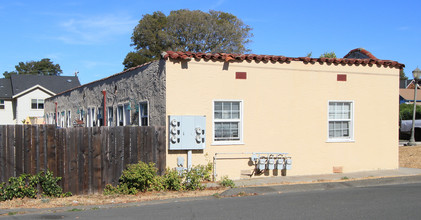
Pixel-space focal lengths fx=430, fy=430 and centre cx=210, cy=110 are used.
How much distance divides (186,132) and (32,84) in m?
46.0

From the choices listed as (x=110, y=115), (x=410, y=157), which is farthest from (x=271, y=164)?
(x=410, y=157)

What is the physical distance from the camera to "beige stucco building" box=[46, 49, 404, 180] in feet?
39.1

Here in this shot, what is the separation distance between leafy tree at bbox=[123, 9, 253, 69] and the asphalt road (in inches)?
1340

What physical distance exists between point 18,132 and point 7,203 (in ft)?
5.37

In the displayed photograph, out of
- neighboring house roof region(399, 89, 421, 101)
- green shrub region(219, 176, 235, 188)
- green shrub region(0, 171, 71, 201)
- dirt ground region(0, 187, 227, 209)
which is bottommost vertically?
dirt ground region(0, 187, 227, 209)

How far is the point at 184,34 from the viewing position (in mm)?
43594

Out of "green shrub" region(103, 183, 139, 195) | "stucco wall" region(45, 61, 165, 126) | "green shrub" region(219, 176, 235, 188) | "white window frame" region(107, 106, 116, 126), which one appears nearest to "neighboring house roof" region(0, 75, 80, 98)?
"stucco wall" region(45, 61, 165, 126)

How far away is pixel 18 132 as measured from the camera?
9883mm

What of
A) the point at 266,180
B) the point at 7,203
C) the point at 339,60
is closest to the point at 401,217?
the point at 266,180

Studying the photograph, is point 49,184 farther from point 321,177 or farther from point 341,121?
point 341,121

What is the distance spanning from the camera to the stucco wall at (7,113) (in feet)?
166

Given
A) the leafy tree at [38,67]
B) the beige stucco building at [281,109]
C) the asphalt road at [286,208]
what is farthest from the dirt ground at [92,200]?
the leafy tree at [38,67]

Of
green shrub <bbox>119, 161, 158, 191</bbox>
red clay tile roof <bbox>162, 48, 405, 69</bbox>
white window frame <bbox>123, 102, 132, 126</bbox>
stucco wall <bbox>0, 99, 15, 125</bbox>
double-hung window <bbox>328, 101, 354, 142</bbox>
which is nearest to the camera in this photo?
green shrub <bbox>119, 161, 158, 191</bbox>

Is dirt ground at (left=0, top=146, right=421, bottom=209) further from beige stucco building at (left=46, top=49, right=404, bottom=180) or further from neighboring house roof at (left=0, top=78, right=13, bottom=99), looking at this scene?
neighboring house roof at (left=0, top=78, right=13, bottom=99)
